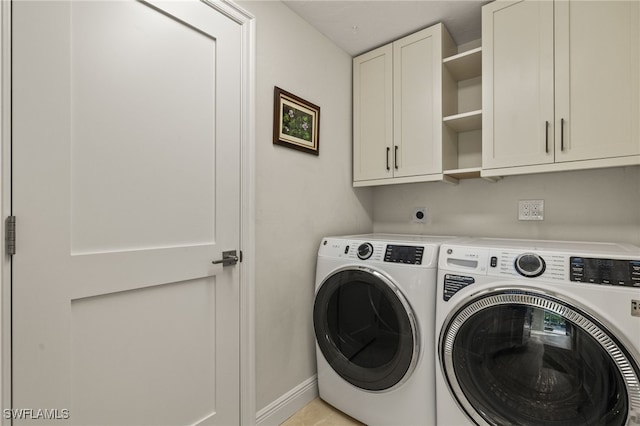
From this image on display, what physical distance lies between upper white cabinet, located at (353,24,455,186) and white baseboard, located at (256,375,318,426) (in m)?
1.34

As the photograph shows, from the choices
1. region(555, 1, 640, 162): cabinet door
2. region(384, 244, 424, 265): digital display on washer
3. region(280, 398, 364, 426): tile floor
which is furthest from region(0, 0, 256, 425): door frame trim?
region(555, 1, 640, 162): cabinet door

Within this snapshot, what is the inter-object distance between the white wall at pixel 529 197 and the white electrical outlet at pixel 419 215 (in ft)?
0.09

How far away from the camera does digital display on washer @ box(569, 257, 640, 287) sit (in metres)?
1.05

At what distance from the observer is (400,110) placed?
2.00 metres

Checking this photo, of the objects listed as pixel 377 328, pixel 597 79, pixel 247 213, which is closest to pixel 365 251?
pixel 377 328

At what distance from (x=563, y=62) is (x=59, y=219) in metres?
2.18

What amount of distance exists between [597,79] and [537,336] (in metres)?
1.17

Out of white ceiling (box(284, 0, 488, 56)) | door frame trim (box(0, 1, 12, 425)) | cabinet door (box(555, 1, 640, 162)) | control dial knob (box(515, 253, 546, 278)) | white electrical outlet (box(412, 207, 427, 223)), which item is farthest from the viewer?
white electrical outlet (box(412, 207, 427, 223))

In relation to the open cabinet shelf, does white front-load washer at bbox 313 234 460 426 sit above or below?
below

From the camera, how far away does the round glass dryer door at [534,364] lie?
1059mm

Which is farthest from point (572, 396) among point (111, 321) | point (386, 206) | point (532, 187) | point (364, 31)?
point (364, 31)

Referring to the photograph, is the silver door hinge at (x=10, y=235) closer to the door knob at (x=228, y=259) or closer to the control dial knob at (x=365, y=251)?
the door knob at (x=228, y=259)

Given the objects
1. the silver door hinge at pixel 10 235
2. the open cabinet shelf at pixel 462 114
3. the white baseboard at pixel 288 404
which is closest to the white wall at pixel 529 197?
the open cabinet shelf at pixel 462 114

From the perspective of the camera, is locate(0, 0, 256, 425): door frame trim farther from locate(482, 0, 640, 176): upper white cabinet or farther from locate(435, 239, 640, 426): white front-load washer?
locate(482, 0, 640, 176): upper white cabinet
